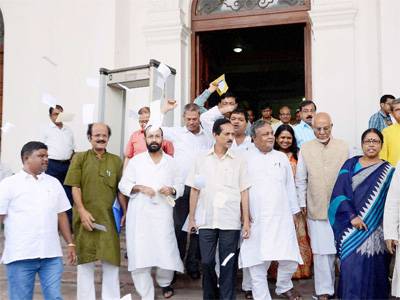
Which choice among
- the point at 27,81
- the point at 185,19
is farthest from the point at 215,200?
the point at 27,81

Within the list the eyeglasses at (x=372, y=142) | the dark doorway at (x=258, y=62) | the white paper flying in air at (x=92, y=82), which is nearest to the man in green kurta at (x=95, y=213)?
the eyeglasses at (x=372, y=142)

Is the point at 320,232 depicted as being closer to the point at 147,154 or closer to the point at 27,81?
the point at 147,154

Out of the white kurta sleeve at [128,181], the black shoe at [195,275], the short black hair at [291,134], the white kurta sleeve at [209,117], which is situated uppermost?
the white kurta sleeve at [209,117]

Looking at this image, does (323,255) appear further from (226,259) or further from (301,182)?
(226,259)

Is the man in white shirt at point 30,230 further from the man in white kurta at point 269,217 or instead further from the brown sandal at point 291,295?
the brown sandal at point 291,295

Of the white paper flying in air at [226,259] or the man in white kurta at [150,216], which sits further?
the man in white kurta at [150,216]

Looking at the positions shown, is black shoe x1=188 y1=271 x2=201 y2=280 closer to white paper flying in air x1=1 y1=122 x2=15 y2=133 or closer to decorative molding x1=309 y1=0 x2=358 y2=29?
decorative molding x1=309 y1=0 x2=358 y2=29

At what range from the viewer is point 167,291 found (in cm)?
475

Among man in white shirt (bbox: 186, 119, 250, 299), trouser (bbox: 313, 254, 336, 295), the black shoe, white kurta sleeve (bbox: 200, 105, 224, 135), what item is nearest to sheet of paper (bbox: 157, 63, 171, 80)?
white kurta sleeve (bbox: 200, 105, 224, 135)

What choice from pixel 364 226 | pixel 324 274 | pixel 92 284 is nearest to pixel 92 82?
pixel 92 284

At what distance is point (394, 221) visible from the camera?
3896 millimetres

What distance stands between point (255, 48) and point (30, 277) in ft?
27.6

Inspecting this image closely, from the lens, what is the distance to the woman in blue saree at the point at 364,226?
13.6 feet

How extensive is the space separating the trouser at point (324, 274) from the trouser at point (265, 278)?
0.24m
